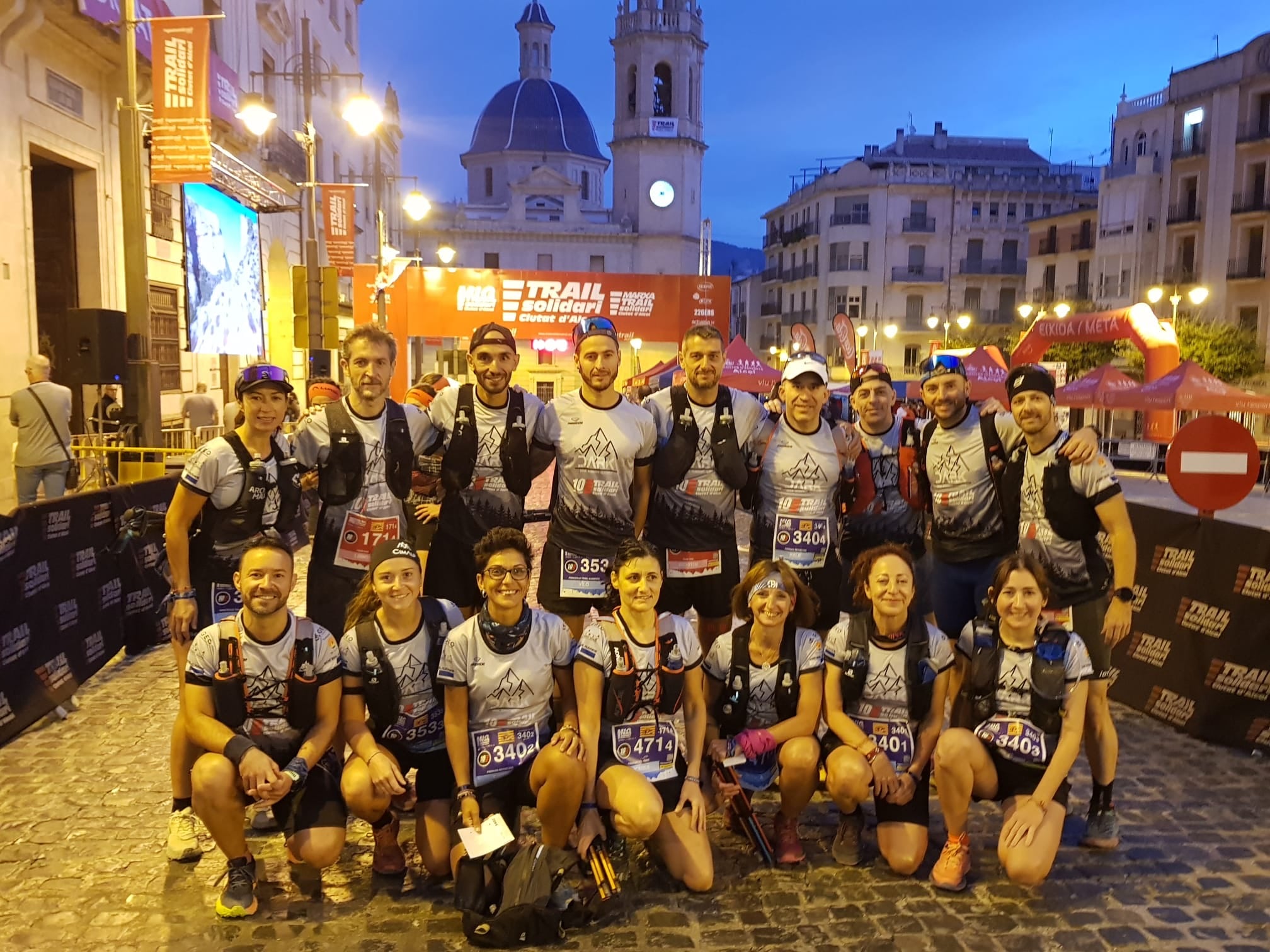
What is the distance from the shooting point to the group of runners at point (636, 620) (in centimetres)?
412

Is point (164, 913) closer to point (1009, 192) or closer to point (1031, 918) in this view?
point (1031, 918)

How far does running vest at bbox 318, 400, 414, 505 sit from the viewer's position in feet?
15.7

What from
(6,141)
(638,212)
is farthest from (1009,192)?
(6,141)

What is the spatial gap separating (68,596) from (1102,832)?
254 inches

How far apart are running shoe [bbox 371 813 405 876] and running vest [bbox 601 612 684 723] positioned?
3.59ft

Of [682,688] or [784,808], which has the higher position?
[682,688]

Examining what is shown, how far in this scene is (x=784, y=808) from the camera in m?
4.46

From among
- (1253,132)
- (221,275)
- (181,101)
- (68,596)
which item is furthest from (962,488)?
(1253,132)

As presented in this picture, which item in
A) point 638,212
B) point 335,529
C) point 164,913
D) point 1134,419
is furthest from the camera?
point 638,212

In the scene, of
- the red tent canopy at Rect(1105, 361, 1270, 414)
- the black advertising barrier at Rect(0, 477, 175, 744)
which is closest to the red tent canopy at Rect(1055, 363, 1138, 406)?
the red tent canopy at Rect(1105, 361, 1270, 414)

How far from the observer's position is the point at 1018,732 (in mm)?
4348

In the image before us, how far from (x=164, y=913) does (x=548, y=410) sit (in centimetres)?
287

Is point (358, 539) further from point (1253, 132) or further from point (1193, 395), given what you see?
point (1253, 132)

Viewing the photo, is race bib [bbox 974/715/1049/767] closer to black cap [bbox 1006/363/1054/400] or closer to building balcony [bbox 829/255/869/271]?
black cap [bbox 1006/363/1054/400]
